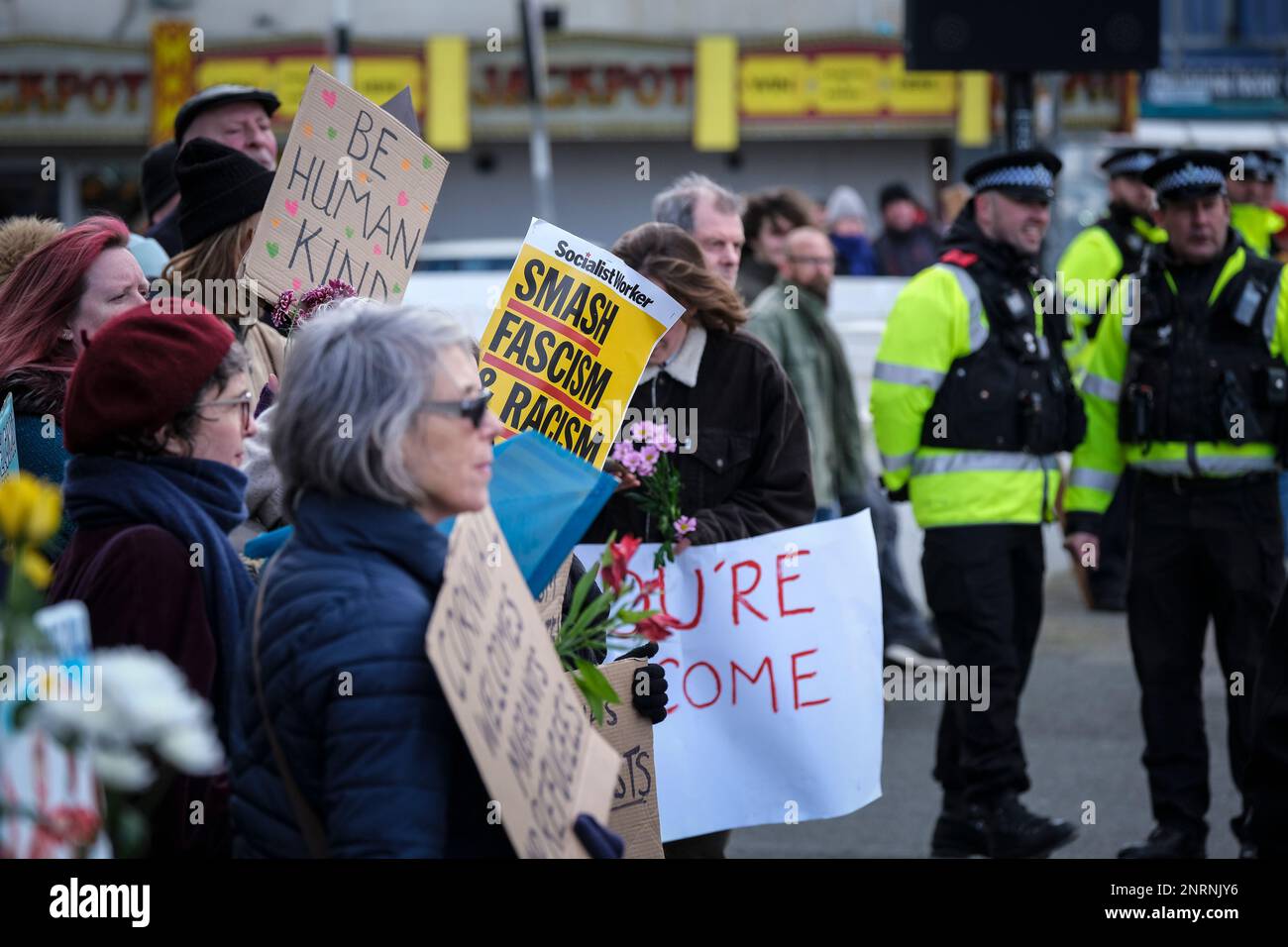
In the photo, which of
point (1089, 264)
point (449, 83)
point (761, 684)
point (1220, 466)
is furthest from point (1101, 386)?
point (449, 83)

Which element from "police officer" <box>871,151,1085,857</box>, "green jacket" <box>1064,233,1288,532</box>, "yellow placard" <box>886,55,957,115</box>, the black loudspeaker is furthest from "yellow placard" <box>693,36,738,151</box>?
"police officer" <box>871,151,1085,857</box>

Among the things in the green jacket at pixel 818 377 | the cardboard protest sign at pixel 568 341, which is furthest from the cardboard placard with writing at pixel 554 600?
the green jacket at pixel 818 377

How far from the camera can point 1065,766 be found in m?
7.39

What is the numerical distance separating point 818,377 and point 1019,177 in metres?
1.74

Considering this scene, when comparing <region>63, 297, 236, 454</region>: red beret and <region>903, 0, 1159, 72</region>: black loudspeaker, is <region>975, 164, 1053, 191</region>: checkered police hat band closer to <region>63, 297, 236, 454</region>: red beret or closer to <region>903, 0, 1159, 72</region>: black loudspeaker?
<region>903, 0, 1159, 72</region>: black loudspeaker

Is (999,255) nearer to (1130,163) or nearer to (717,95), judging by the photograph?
(1130,163)

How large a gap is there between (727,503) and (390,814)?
2.57 m

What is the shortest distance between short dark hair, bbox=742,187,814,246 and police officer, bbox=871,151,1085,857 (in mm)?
1991

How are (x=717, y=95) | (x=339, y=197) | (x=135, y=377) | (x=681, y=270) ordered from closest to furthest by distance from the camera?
(x=135, y=377), (x=339, y=197), (x=681, y=270), (x=717, y=95)

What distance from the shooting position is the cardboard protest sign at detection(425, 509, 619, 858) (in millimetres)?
2455

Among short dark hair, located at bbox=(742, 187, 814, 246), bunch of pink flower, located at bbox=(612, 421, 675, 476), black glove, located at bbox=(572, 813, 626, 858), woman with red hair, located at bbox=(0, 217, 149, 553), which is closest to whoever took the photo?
black glove, located at bbox=(572, 813, 626, 858)

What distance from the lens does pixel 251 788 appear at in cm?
264

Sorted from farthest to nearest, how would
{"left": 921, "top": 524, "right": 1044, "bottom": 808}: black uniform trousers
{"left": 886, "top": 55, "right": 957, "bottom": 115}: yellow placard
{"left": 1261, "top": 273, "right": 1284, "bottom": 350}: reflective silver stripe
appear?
{"left": 886, "top": 55, "right": 957, "bottom": 115}: yellow placard
{"left": 1261, "top": 273, "right": 1284, "bottom": 350}: reflective silver stripe
{"left": 921, "top": 524, "right": 1044, "bottom": 808}: black uniform trousers
